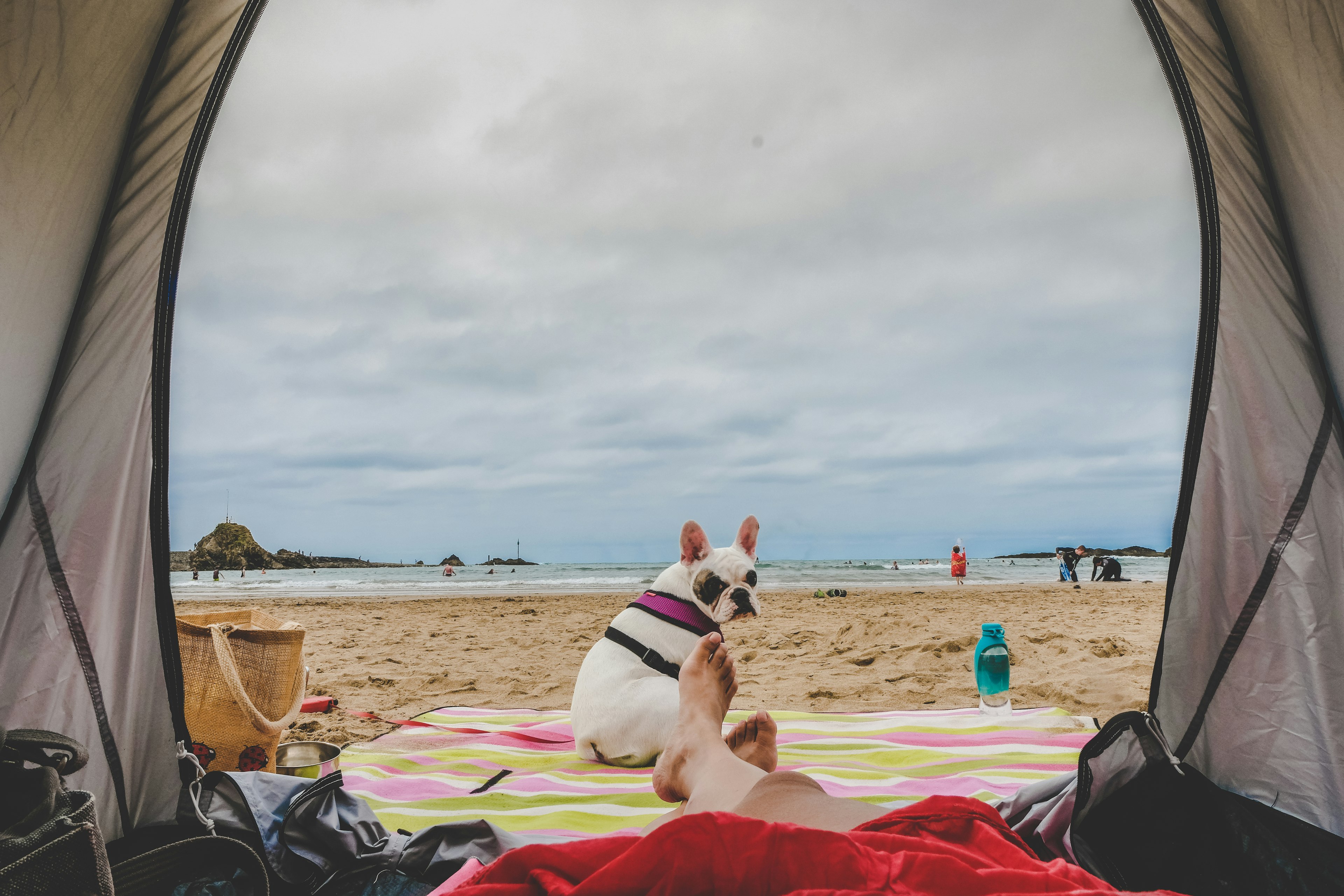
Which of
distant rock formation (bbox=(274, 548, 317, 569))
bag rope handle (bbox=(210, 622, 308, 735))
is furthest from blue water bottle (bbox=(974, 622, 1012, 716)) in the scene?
distant rock formation (bbox=(274, 548, 317, 569))

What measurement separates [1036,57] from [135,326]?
416cm

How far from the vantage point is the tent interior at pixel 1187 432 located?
1456mm

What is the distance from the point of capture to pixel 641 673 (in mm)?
2547

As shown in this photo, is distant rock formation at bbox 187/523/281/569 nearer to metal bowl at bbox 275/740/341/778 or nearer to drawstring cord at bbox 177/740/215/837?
metal bowl at bbox 275/740/341/778

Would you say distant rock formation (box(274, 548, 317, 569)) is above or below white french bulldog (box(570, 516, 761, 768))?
below

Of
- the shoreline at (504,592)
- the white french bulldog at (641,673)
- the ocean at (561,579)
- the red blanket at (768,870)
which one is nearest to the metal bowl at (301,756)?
the white french bulldog at (641,673)

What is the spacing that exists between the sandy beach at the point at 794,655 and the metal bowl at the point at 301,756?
1048mm

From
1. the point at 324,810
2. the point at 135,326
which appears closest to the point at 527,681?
the point at 324,810

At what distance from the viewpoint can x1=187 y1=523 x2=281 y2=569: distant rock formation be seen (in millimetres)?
29016

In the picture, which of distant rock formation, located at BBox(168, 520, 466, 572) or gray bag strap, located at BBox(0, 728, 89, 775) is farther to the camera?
distant rock formation, located at BBox(168, 520, 466, 572)

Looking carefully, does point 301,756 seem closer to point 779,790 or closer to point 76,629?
point 76,629

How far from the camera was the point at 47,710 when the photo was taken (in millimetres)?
1476

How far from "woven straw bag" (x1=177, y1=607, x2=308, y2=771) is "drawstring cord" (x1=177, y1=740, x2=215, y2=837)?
1.59 feet

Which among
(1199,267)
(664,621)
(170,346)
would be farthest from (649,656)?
(1199,267)
